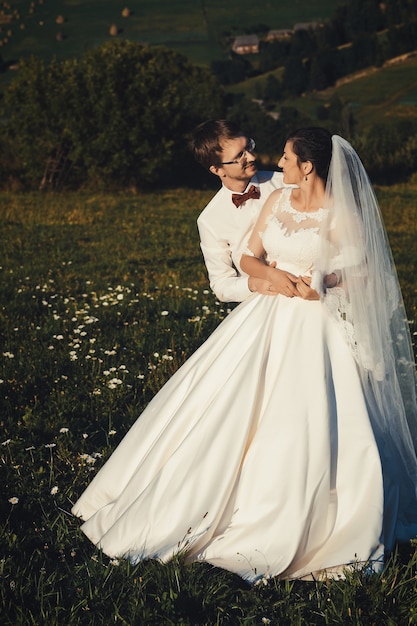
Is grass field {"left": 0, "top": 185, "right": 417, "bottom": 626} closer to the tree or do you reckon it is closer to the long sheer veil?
the long sheer veil

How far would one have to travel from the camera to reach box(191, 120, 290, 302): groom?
217 inches

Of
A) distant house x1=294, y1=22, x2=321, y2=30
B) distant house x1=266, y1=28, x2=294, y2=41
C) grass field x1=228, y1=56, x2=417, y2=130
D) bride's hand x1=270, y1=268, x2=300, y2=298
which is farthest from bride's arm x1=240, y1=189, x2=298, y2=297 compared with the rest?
distant house x1=294, y1=22, x2=321, y2=30

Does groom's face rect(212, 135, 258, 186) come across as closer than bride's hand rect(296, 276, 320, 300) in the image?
No

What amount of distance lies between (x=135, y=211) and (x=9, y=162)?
9.28 metres

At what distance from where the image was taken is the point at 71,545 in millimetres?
4871

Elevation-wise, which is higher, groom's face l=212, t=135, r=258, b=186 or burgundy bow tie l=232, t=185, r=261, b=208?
groom's face l=212, t=135, r=258, b=186

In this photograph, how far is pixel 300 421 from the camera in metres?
4.59

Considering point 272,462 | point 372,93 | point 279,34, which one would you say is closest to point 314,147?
point 272,462

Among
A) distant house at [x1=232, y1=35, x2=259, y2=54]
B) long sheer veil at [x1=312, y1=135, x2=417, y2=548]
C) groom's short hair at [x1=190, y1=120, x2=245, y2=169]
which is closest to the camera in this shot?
long sheer veil at [x1=312, y1=135, x2=417, y2=548]

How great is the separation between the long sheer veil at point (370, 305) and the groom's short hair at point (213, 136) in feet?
3.16

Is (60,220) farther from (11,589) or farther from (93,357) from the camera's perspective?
(11,589)

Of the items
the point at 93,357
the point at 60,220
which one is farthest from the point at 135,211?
the point at 93,357

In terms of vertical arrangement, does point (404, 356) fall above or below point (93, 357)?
above

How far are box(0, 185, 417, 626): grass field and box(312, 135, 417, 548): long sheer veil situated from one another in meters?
0.43
